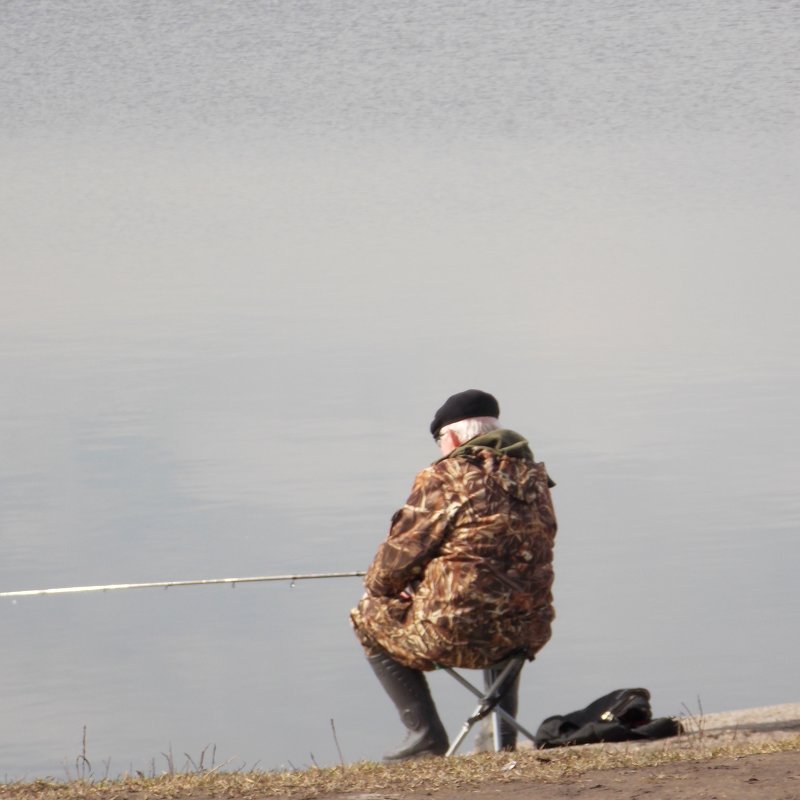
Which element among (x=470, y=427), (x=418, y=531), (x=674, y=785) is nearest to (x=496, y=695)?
(x=418, y=531)

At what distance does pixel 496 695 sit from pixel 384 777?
642 mm

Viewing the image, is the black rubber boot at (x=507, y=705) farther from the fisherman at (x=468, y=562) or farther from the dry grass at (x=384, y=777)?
the dry grass at (x=384, y=777)

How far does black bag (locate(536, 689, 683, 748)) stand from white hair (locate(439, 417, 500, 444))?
3.19ft

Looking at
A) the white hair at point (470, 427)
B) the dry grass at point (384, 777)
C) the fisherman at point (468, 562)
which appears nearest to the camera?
the dry grass at point (384, 777)

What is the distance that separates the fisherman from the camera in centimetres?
654

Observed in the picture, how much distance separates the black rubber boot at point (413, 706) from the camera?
268 inches

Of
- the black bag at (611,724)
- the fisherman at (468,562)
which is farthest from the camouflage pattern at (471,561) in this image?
the black bag at (611,724)

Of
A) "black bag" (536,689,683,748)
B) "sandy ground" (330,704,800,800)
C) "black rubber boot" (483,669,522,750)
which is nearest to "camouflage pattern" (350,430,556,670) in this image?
"black rubber boot" (483,669,522,750)

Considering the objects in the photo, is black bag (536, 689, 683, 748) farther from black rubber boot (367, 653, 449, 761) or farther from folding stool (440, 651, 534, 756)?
black rubber boot (367, 653, 449, 761)

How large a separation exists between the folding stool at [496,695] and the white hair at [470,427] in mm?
686

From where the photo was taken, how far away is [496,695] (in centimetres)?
666

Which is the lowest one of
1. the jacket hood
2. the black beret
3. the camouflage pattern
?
the camouflage pattern

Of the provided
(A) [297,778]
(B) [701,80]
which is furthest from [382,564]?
(B) [701,80]

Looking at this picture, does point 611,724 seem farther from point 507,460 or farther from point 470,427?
point 470,427
